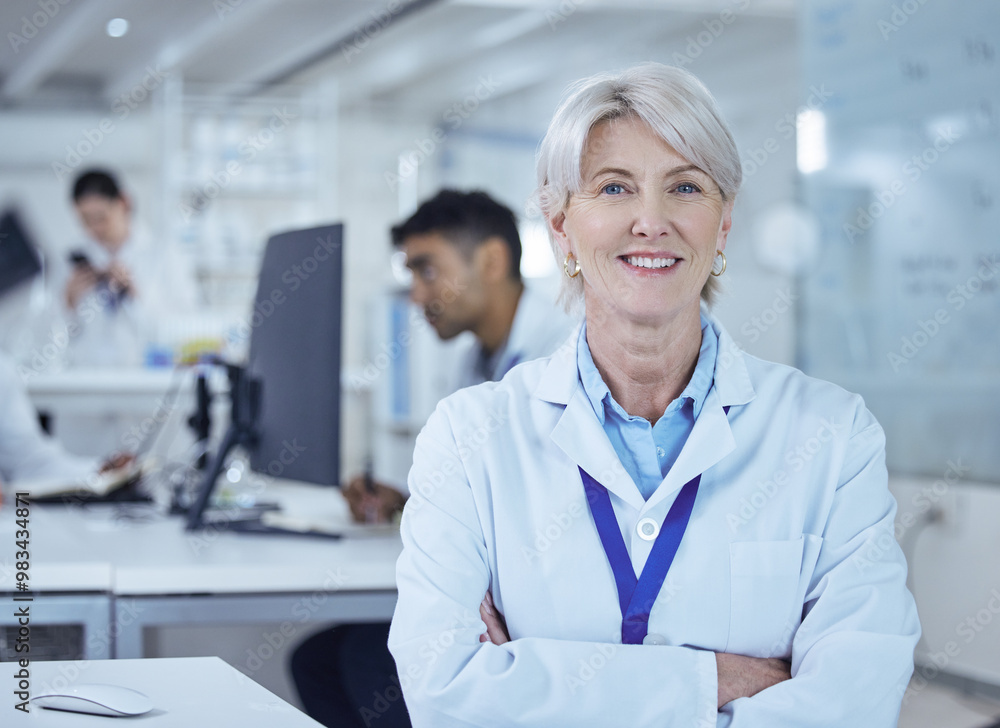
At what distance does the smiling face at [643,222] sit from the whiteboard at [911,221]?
1756 millimetres

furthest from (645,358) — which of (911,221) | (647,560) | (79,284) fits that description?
(79,284)

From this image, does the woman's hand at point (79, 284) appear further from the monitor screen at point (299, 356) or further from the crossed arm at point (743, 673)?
the crossed arm at point (743, 673)

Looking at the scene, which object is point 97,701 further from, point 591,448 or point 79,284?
point 79,284

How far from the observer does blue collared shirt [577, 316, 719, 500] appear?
56.4 inches

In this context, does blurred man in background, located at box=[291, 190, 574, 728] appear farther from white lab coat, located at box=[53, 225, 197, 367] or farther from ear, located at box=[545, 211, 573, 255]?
white lab coat, located at box=[53, 225, 197, 367]

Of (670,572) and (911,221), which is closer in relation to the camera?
(670,572)

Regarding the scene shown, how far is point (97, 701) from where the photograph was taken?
1.13 m

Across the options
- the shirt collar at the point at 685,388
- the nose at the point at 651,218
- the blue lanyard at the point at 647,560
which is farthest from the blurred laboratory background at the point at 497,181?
the blue lanyard at the point at 647,560

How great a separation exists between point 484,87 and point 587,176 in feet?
20.5

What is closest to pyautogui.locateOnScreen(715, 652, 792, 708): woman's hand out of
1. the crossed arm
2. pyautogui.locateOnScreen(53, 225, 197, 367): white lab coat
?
the crossed arm

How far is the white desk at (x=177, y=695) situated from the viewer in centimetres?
113

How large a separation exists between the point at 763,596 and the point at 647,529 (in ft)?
0.59

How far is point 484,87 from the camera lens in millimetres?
7406

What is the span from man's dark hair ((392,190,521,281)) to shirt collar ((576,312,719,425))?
1426mm
